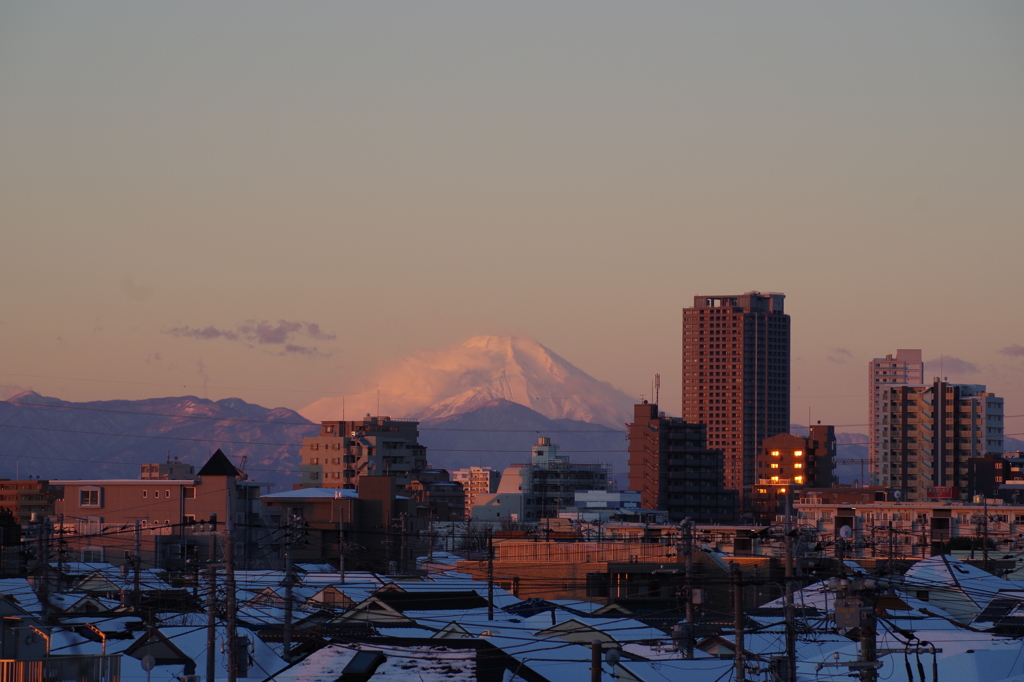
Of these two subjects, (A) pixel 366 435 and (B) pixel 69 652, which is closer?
(B) pixel 69 652

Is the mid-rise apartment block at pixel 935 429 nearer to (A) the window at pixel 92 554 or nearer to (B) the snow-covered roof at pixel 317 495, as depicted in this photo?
(B) the snow-covered roof at pixel 317 495

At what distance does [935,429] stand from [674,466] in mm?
38993

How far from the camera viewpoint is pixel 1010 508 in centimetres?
10100

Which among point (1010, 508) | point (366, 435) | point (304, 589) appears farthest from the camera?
point (366, 435)

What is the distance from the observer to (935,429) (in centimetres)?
18538

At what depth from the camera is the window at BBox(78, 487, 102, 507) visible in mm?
87062

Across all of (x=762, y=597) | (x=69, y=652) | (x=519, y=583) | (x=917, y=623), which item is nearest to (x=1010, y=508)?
(x=762, y=597)

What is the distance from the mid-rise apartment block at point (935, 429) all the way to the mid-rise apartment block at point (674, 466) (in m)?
27.7

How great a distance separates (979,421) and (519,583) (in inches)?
4887

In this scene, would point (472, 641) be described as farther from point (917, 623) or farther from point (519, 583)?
point (519, 583)

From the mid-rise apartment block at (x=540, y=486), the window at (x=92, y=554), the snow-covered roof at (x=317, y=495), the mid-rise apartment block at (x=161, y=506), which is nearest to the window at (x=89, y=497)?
the mid-rise apartment block at (x=161, y=506)

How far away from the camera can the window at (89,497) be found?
87062 mm

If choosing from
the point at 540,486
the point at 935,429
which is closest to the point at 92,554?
the point at 540,486

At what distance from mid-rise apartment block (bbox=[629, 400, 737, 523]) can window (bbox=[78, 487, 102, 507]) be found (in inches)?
3841
